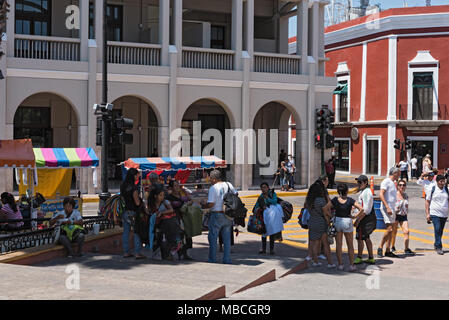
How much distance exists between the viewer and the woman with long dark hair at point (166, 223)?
11.1 m

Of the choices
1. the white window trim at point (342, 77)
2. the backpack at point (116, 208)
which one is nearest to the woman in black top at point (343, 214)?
the backpack at point (116, 208)

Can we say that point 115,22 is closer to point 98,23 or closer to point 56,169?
point 98,23

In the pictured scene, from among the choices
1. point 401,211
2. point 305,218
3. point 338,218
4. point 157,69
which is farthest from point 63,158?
point 157,69

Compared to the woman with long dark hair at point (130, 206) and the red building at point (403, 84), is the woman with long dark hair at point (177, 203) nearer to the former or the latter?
the woman with long dark hair at point (130, 206)

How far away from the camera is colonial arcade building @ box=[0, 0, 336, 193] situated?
24.2 m

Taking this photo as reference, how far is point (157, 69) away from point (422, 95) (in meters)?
21.1

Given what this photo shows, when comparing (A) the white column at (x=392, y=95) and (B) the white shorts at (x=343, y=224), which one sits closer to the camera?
(B) the white shorts at (x=343, y=224)

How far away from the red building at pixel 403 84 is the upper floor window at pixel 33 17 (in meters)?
22.3

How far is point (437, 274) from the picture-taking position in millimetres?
11234

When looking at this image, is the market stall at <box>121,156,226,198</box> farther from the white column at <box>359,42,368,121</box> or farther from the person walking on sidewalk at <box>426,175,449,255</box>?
the white column at <box>359,42,368,121</box>

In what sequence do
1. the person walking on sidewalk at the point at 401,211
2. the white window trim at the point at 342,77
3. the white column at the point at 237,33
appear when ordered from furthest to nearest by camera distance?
the white window trim at the point at 342,77 < the white column at the point at 237,33 < the person walking on sidewalk at the point at 401,211

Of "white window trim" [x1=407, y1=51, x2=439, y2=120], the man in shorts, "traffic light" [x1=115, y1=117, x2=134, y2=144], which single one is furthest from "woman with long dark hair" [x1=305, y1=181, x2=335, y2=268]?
"white window trim" [x1=407, y1=51, x2=439, y2=120]

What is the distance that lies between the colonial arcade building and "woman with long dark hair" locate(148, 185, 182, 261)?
1381cm
